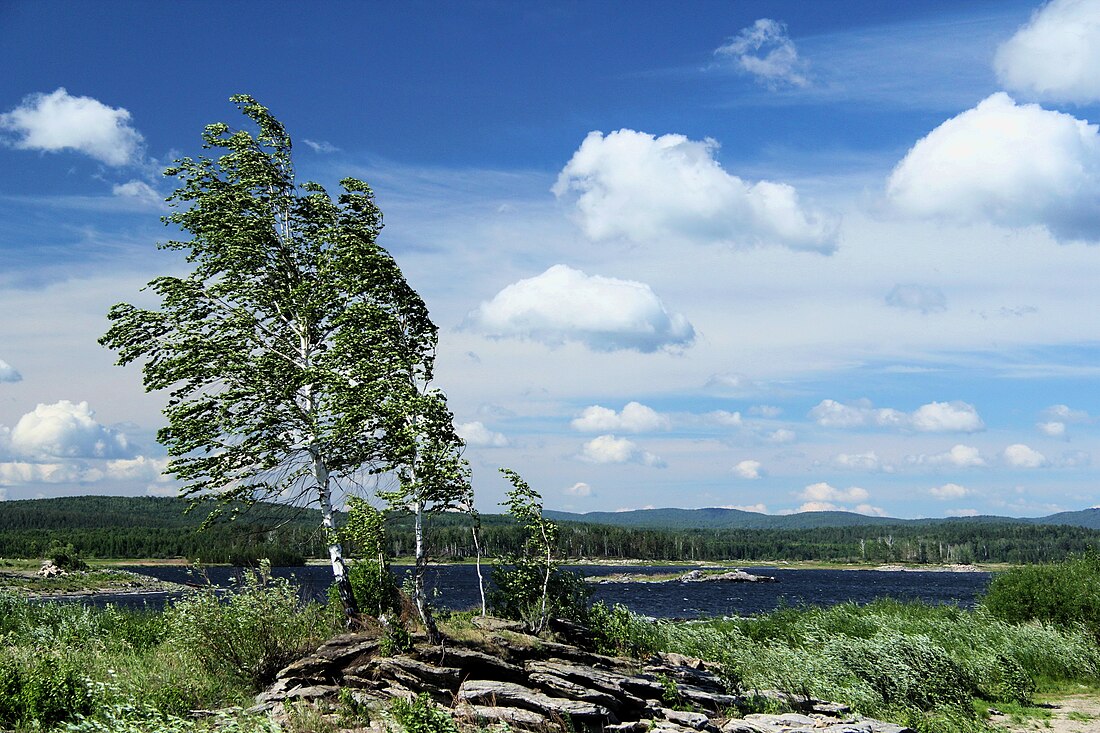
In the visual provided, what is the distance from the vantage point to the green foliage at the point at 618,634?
70.0ft

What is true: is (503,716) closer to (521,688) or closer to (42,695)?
(521,688)

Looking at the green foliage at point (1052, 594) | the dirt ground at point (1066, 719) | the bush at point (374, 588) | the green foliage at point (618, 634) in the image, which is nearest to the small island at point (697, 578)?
the green foliage at point (1052, 594)

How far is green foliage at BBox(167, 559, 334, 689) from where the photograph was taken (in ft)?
62.6

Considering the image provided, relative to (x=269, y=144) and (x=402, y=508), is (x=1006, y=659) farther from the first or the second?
(x=269, y=144)

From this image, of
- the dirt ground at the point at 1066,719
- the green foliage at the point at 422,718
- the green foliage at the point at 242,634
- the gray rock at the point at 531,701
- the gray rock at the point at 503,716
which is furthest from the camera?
the dirt ground at the point at 1066,719

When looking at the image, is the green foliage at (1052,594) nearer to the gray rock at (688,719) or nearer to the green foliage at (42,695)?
the gray rock at (688,719)

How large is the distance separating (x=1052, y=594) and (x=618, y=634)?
26.0m

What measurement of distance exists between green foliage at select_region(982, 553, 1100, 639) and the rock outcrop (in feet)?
76.0

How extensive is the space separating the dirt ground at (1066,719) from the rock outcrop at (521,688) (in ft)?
21.8

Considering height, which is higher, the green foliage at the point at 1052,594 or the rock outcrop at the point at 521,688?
the rock outcrop at the point at 521,688

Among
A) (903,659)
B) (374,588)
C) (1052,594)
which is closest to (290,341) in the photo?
(374,588)

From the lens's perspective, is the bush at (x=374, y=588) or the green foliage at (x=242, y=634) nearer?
the green foliage at (x=242, y=634)

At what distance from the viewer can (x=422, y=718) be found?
44.2 ft

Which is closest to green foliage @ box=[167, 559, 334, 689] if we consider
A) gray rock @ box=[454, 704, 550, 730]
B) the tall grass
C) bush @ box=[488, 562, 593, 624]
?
bush @ box=[488, 562, 593, 624]
